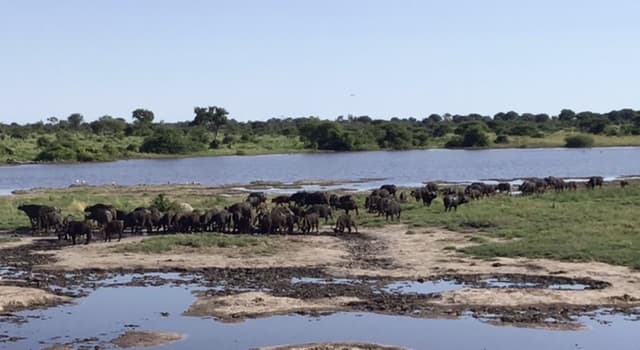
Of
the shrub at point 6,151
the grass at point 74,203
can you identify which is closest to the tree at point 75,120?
the shrub at point 6,151

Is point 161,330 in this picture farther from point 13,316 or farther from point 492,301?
point 492,301

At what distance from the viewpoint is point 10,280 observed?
1944 cm

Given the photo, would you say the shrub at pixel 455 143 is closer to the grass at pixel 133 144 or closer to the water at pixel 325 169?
the water at pixel 325 169

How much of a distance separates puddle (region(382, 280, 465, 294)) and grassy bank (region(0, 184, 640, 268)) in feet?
11.5

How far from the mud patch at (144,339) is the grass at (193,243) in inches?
323

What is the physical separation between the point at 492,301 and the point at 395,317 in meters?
2.07

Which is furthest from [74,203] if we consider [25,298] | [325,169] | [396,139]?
[396,139]

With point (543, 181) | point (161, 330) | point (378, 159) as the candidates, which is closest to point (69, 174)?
point (378, 159)

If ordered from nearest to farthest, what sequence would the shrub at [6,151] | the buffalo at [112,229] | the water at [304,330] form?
the water at [304,330] → the buffalo at [112,229] → the shrub at [6,151]

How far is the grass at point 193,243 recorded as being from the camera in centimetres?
2336

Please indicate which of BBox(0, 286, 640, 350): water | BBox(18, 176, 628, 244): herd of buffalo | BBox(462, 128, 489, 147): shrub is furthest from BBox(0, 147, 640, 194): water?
BBox(0, 286, 640, 350): water

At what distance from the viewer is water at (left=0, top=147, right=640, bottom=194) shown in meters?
58.0

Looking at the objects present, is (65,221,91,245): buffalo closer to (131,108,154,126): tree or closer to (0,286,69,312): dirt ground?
(0,286,69,312): dirt ground

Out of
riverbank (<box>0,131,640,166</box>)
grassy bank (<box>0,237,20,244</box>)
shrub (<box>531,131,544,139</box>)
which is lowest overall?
grassy bank (<box>0,237,20,244</box>)
